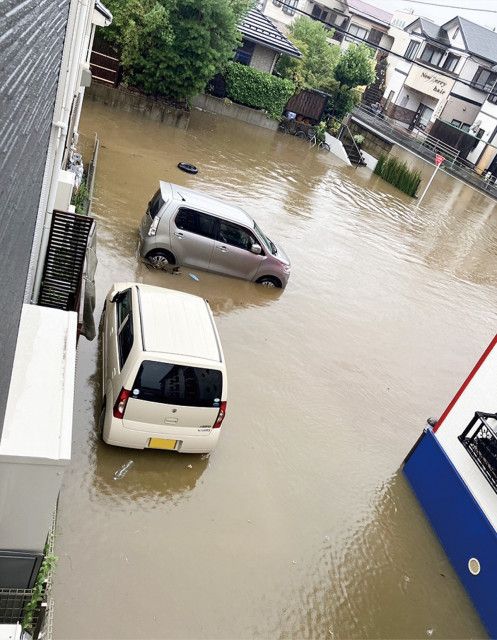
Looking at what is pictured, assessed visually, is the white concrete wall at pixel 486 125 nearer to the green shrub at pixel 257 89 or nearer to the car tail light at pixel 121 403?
the green shrub at pixel 257 89

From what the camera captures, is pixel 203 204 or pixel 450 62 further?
pixel 450 62

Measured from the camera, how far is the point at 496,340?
6.80m

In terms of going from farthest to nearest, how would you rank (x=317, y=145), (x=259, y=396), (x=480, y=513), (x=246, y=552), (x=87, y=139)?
(x=317, y=145)
(x=87, y=139)
(x=259, y=396)
(x=480, y=513)
(x=246, y=552)

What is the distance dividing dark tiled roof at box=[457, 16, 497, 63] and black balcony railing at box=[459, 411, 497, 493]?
46.9m

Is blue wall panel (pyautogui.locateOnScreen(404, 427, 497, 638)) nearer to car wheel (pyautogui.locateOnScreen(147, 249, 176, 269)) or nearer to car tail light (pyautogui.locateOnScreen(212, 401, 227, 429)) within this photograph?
car tail light (pyautogui.locateOnScreen(212, 401, 227, 429))

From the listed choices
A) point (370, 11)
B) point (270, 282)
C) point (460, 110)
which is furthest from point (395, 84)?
point (270, 282)

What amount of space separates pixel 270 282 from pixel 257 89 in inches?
744

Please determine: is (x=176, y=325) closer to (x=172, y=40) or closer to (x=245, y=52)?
(x=172, y=40)

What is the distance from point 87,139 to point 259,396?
40.8 feet

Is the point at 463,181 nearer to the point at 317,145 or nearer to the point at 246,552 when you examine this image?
the point at 317,145

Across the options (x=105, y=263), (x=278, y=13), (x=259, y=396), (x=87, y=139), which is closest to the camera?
(x=259, y=396)

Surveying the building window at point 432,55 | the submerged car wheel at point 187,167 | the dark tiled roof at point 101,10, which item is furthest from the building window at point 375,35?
the dark tiled roof at point 101,10

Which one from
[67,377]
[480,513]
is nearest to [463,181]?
[480,513]

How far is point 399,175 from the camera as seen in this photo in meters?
26.0
